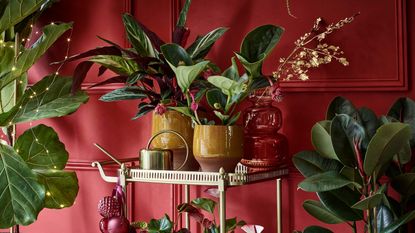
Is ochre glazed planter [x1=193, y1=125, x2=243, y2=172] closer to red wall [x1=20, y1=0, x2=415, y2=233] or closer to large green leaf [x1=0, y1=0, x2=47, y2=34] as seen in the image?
red wall [x1=20, y1=0, x2=415, y2=233]

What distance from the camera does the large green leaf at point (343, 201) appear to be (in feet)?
5.80

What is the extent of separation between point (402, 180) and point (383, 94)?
0.41 metres

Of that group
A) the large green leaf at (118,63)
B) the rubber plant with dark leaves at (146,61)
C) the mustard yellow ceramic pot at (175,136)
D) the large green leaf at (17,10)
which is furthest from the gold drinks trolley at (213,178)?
the large green leaf at (17,10)

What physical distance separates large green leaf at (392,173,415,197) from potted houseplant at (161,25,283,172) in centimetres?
48

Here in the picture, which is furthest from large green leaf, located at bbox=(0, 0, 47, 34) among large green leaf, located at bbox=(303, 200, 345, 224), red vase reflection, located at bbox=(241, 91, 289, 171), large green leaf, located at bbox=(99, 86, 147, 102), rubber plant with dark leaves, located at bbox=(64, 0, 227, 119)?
large green leaf, located at bbox=(303, 200, 345, 224)

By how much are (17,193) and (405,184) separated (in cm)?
122

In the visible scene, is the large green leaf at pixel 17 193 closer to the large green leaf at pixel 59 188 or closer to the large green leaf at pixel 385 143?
the large green leaf at pixel 59 188

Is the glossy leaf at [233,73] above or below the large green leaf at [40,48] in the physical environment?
below

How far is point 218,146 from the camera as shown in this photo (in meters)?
1.84

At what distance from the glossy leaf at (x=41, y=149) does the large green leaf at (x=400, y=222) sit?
1224mm

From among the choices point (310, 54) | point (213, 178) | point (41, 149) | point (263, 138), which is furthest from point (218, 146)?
point (41, 149)

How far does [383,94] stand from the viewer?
6.82 feet

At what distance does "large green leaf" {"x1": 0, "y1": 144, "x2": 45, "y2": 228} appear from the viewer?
193 cm

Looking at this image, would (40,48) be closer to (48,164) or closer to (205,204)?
(48,164)
